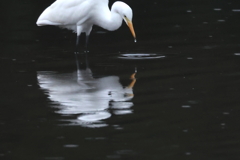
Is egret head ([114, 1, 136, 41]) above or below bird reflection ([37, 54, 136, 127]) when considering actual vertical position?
above

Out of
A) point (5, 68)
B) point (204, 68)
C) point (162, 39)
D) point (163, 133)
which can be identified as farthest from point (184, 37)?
point (163, 133)

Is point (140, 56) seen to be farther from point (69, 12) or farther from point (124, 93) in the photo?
point (124, 93)

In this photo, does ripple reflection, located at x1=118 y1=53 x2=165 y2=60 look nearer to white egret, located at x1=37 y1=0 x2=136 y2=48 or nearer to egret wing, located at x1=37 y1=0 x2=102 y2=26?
white egret, located at x1=37 y1=0 x2=136 y2=48

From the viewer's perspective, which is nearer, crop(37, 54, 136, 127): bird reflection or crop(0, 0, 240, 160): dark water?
crop(0, 0, 240, 160): dark water

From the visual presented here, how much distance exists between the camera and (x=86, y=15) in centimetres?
1249

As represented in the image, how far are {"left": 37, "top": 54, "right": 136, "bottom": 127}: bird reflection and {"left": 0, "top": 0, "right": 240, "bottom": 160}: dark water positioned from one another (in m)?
0.01

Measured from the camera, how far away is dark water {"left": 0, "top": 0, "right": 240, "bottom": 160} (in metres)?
6.77

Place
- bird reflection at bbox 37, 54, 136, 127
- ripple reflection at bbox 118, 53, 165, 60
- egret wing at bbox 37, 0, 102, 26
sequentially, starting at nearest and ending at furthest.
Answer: bird reflection at bbox 37, 54, 136, 127 → ripple reflection at bbox 118, 53, 165, 60 → egret wing at bbox 37, 0, 102, 26

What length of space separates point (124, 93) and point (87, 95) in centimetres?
52

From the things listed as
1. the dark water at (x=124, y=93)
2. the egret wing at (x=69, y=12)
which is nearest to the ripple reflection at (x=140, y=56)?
the dark water at (x=124, y=93)

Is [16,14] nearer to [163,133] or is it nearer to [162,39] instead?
[162,39]

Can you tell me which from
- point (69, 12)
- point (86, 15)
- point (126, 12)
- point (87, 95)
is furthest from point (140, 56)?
point (87, 95)

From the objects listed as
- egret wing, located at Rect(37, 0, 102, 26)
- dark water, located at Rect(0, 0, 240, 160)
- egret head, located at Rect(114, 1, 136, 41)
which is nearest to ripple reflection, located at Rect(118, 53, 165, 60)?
dark water, located at Rect(0, 0, 240, 160)

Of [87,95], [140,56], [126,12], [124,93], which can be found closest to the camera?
[87,95]
